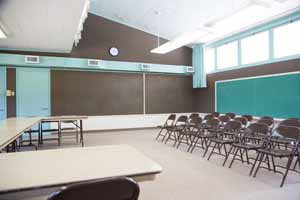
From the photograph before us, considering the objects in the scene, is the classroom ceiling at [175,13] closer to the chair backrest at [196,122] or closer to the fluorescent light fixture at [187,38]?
the fluorescent light fixture at [187,38]

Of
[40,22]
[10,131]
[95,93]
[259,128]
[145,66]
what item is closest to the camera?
[10,131]

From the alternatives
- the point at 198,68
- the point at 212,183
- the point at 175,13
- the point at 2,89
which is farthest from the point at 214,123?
the point at 2,89

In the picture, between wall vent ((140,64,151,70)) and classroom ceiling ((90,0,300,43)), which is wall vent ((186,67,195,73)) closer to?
classroom ceiling ((90,0,300,43))

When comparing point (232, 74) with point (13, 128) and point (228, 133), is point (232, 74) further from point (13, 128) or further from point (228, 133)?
point (13, 128)

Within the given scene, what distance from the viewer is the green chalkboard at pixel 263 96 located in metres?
5.46

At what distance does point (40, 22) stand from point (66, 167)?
4498 millimetres

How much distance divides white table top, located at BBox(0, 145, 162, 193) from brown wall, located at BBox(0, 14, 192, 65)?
21.3 feet

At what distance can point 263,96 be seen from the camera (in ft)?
20.2

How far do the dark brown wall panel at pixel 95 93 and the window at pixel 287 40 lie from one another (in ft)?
15.1

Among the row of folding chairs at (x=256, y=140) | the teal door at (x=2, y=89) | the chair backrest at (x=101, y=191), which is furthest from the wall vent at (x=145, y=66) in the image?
the chair backrest at (x=101, y=191)

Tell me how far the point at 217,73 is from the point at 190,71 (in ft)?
4.00

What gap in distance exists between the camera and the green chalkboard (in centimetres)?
546

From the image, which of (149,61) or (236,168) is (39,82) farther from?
(236,168)

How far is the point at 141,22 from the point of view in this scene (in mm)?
7910
